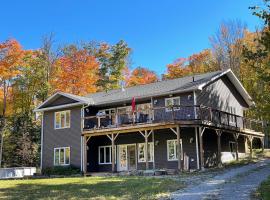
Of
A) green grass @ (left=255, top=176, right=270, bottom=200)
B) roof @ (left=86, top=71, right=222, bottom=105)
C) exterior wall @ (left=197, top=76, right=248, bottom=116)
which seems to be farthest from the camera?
exterior wall @ (left=197, top=76, right=248, bottom=116)

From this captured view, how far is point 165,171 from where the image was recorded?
25406mm

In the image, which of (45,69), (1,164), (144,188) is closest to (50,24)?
(45,69)

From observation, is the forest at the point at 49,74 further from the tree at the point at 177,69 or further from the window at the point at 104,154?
the window at the point at 104,154

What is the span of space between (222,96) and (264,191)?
1837cm

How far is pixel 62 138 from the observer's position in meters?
33.6

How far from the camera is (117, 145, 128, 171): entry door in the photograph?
3189 centimetres

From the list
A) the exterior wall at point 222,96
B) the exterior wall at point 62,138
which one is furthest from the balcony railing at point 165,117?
the exterior wall at point 62,138

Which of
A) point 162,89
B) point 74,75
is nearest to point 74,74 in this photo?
point 74,75

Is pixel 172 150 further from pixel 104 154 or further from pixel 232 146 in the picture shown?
pixel 232 146

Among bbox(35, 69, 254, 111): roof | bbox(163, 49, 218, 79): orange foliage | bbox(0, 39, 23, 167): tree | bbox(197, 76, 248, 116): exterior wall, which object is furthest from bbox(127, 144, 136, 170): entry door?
bbox(163, 49, 218, 79): orange foliage

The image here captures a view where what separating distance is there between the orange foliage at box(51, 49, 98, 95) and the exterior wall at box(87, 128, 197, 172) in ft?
47.9

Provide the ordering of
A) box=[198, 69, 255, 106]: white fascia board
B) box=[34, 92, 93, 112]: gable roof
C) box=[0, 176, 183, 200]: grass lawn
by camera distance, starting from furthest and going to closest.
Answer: box=[34, 92, 93, 112]: gable roof
box=[198, 69, 255, 106]: white fascia board
box=[0, 176, 183, 200]: grass lawn

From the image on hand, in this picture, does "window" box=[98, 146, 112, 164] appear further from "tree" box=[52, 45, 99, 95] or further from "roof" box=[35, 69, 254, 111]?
"tree" box=[52, 45, 99, 95]

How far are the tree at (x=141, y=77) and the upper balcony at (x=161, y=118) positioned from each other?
69.3 ft
